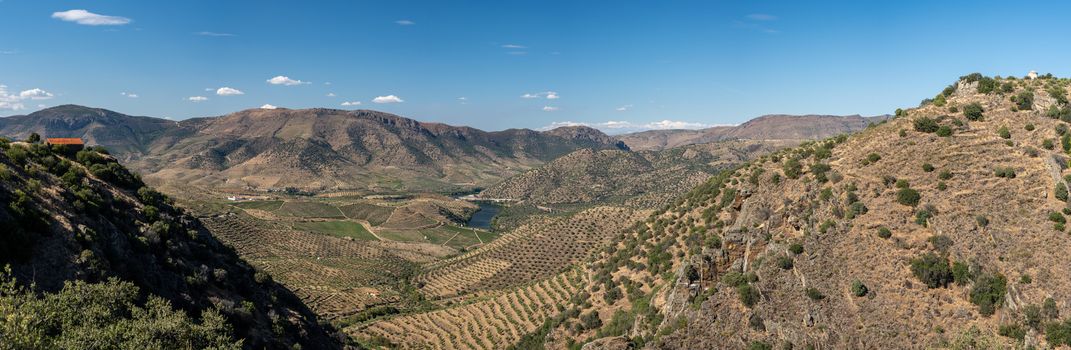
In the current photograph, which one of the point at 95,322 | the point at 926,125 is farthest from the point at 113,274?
the point at 926,125

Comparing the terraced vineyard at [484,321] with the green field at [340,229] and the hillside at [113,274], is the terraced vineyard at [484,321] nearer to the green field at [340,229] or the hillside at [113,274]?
the hillside at [113,274]

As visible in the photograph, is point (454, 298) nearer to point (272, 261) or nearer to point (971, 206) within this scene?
point (272, 261)

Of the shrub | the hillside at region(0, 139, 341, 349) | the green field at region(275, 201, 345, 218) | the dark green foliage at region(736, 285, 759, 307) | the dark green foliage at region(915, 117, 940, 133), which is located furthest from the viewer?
the green field at region(275, 201, 345, 218)

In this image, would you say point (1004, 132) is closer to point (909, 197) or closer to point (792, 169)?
point (909, 197)

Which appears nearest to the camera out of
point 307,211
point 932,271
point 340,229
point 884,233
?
point 932,271

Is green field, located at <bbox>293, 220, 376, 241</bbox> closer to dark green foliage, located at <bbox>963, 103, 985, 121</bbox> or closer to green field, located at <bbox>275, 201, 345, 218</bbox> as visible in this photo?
green field, located at <bbox>275, 201, 345, 218</bbox>

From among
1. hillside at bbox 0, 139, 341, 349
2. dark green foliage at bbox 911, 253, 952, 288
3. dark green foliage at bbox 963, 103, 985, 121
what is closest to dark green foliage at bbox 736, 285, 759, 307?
dark green foliage at bbox 911, 253, 952, 288

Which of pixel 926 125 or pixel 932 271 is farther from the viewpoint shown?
pixel 926 125
